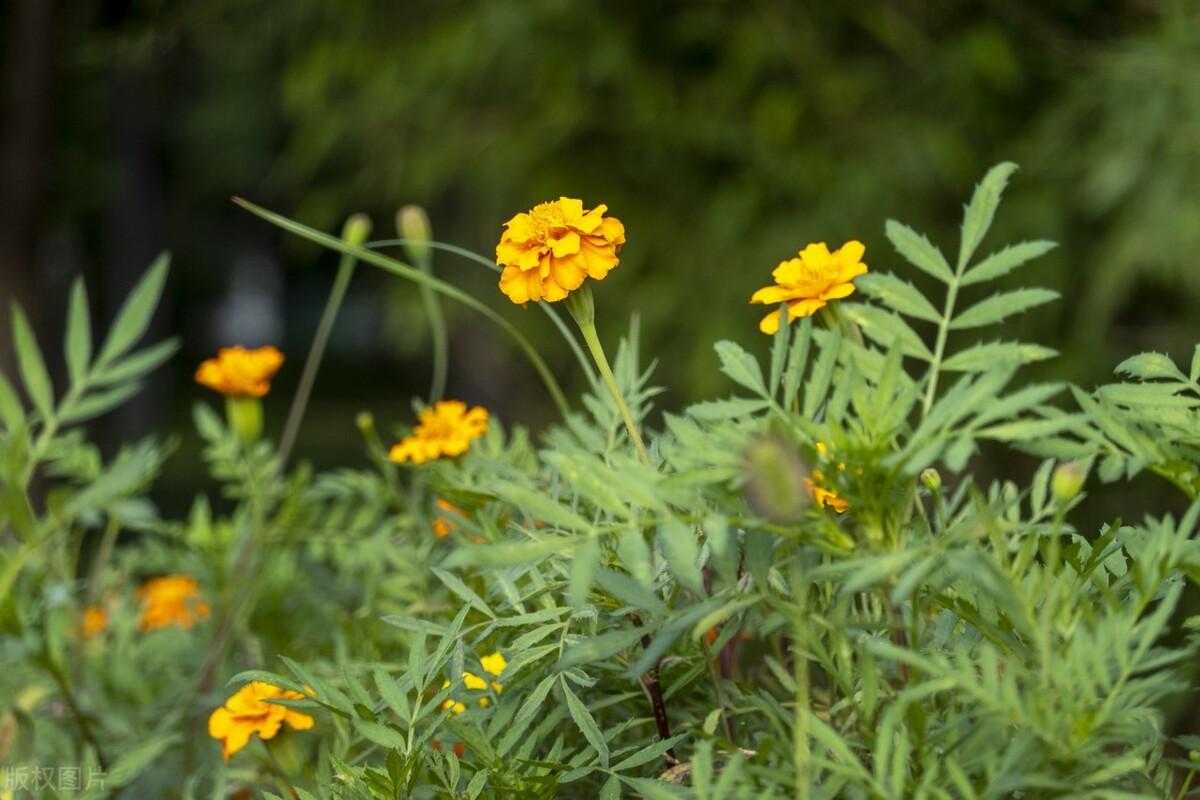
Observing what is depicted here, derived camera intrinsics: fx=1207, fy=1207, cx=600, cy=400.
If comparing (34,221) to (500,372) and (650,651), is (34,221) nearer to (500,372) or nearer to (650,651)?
(500,372)

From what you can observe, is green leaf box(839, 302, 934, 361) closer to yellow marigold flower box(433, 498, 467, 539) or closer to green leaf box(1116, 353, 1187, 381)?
green leaf box(1116, 353, 1187, 381)

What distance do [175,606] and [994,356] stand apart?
87 centimetres

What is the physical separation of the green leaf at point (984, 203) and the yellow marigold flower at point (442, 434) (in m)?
0.37

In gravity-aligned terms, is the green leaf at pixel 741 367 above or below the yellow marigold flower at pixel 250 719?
above

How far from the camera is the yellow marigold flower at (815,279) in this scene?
549 mm

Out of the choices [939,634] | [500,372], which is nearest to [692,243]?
[500,372]

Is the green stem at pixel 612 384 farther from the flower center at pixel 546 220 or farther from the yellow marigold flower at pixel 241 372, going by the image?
the yellow marigold flower at pixel 241 372

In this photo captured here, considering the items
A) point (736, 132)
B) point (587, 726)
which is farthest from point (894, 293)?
point (736, 132)

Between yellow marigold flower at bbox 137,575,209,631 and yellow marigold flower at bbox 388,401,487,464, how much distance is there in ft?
1.28

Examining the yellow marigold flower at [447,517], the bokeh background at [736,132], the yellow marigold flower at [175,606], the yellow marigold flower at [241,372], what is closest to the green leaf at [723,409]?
the yellow marigold flower at [447,517]

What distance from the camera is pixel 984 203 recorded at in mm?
552

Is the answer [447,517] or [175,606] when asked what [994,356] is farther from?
[175,606]

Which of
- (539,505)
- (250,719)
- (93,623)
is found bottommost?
(93,623)

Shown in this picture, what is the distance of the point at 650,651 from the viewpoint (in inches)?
17.0
